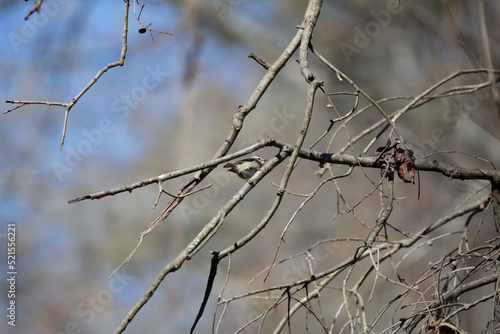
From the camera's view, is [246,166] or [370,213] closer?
[246,166]

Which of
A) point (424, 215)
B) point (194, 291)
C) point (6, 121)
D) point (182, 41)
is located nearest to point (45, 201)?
point (6, 121)

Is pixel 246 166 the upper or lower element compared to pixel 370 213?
lower

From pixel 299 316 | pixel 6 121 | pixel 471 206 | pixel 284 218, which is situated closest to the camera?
pixel 471 206

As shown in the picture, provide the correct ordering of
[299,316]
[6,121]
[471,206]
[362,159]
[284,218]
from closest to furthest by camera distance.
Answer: [362,159] → [471,206] → [6,121] → [299,316] → [284,218]

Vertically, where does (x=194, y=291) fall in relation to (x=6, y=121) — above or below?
below

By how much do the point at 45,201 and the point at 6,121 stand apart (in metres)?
1.20

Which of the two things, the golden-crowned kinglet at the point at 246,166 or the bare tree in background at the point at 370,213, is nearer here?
the bare tree in background at the point at 370,213

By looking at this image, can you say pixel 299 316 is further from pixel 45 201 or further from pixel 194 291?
pixel 45 201

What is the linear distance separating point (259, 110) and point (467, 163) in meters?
3.16

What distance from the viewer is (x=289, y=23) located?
8.23 meters

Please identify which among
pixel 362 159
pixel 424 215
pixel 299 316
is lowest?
pixel 362 159

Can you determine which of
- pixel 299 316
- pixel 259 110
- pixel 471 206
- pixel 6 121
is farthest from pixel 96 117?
pixel 471 206

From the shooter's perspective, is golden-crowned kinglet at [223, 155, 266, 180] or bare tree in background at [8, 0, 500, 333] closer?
bare tree in background at [8, 0, 500, 333]

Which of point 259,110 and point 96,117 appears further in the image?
point 259,110
